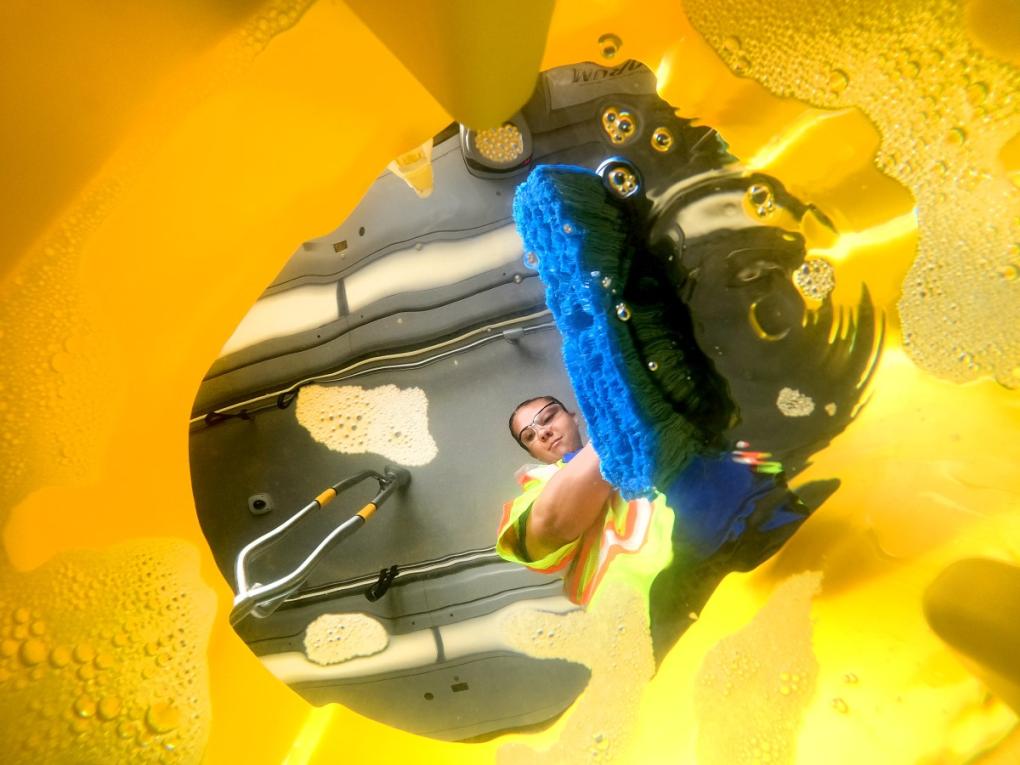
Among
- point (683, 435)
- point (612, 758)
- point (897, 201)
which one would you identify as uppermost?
point (897, 201)

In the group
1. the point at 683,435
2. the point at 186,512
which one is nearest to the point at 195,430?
the point at 186,512

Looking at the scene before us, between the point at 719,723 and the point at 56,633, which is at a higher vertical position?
the point at 56,633

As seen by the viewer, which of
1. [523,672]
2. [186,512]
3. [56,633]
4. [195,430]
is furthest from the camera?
[195,430]

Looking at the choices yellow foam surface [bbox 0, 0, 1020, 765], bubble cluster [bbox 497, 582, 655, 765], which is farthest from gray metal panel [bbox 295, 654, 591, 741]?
yellow foam surface [bbox 0, 0, 1020, 765]

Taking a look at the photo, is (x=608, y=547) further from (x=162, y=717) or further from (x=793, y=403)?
(x=162, y=717)

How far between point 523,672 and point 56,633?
0.52 meters

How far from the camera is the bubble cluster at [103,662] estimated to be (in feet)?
1.40

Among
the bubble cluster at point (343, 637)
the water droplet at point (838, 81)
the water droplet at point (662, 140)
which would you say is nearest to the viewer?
the water droplet at point (838, 81)

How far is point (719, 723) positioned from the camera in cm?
52

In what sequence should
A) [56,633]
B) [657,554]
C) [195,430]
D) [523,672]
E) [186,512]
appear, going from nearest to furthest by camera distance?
[56,633] < [186,512] < [657,554] < [523,672] < [195,430]

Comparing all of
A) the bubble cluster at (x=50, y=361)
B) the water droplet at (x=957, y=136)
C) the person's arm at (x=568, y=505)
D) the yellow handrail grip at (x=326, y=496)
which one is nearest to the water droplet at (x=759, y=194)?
the water droplet at (x=957, y=136)

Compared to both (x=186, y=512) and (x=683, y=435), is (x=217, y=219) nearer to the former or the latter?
(x=186, y=512)

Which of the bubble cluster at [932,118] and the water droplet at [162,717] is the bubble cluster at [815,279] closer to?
the bubble cluster at [932,118]

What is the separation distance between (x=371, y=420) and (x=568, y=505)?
351mm
